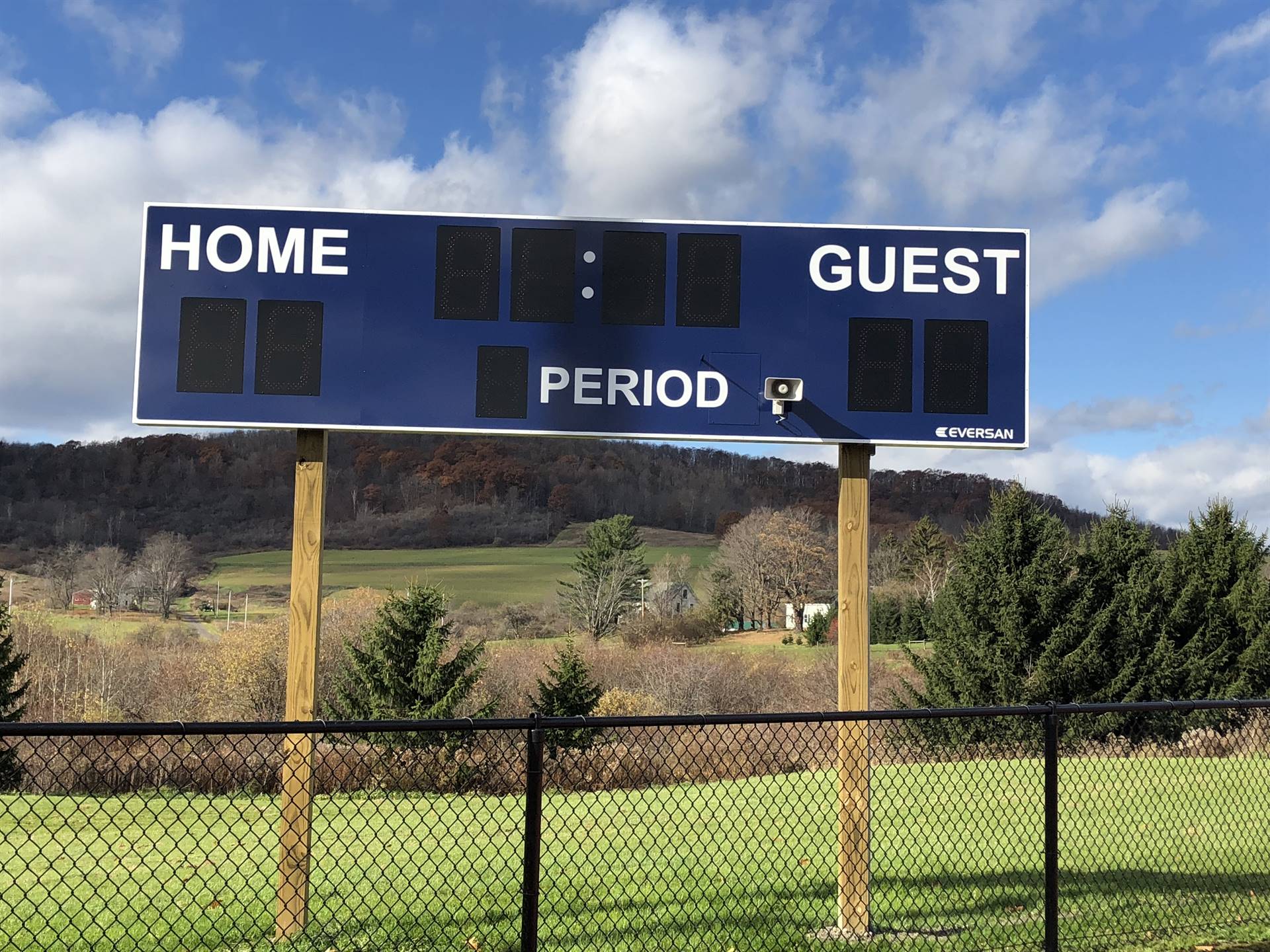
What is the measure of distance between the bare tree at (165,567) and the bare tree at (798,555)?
163 feet

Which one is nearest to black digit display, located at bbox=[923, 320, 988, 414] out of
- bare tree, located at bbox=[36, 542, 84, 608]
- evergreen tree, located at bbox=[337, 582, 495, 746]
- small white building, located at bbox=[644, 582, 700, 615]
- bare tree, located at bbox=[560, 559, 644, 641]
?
evergreen tree, located at bbox=[337, 582, 495, 746]

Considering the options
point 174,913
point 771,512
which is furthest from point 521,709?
point 771,512

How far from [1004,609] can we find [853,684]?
27227 mm

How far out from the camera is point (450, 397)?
22.0 feet

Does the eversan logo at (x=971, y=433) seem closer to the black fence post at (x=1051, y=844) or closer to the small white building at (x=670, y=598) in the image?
the black fence post at (x=1051, y=844)

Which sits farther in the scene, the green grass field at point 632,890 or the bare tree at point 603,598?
the bare tree at point 603,598

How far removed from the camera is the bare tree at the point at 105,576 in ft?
283

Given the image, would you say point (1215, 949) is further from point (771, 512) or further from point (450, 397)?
point (771, 512)

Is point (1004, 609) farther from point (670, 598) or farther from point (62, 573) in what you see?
point (62, 573)

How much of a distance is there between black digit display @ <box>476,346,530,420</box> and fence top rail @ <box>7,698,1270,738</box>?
2.68 meters

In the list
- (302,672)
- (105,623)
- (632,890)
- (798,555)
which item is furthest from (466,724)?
(798,555)

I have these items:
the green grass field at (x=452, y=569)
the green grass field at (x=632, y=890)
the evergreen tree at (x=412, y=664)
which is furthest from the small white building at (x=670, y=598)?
the green grass field at (x=632, y=890)

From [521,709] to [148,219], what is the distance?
143 feet

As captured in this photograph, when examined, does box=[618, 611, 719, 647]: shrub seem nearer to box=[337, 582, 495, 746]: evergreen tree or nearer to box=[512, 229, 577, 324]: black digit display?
box=[337, 582, 495, 746]: evergreen tree
